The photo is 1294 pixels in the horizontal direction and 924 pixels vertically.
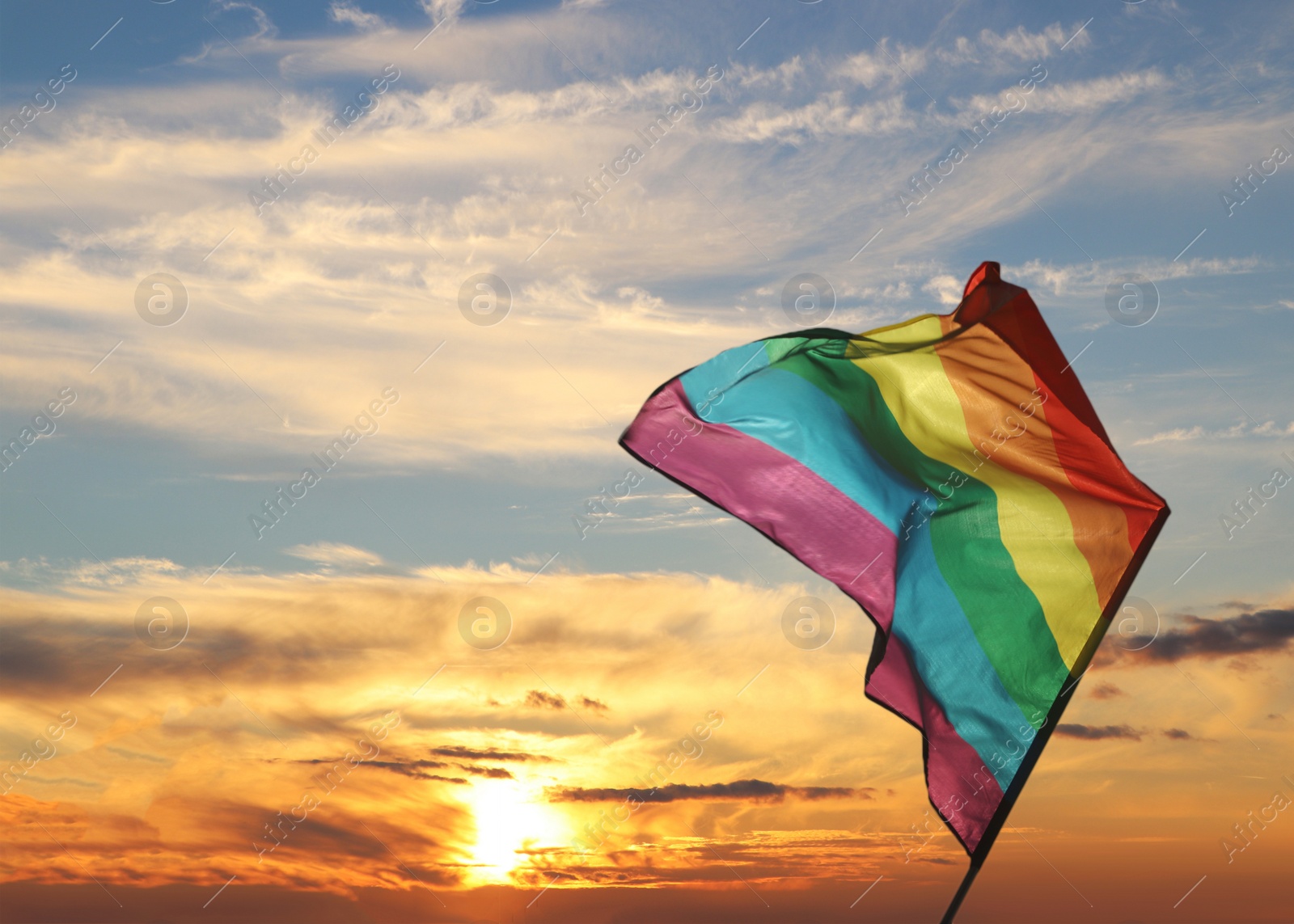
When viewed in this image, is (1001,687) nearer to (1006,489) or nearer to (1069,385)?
(1006,489)

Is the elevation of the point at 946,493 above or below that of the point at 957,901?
above

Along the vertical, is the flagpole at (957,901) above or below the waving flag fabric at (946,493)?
below

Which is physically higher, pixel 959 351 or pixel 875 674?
pixel 959 351

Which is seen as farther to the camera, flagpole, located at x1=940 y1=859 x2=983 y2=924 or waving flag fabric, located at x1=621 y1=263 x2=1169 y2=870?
waving flag fabric, located at x1=621 y1=263 x2=1169 y2=870

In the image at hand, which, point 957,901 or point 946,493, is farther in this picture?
point 946,493

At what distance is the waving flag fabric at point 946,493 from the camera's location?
12.0 metres

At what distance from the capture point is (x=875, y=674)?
1245cm

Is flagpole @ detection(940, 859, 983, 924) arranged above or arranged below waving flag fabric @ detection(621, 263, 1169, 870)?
below

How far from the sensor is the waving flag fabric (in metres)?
12.0

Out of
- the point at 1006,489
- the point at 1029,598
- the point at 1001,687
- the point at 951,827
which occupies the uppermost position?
the point at 1006,489

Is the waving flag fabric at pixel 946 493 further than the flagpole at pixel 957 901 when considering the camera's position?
Yes

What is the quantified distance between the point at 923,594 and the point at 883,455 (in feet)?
5.36

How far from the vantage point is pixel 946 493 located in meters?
12.8

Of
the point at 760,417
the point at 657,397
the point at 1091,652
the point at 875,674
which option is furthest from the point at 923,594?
the point at 657,397
